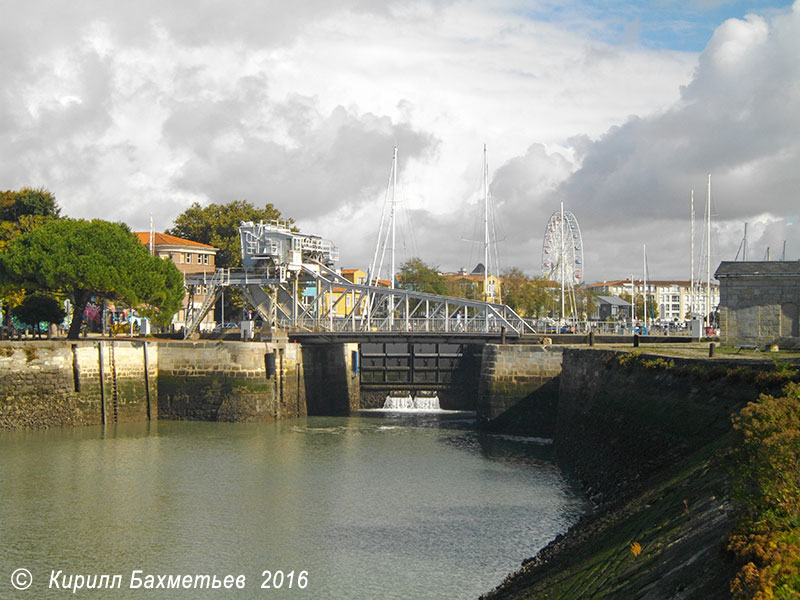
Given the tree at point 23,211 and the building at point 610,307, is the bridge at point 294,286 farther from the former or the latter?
the building at point 610,307

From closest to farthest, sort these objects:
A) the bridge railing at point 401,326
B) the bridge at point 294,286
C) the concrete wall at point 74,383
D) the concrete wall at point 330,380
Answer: the concrete wall at point 74,383 < the bridge railing at point 401,326 < the concrete wall at point 330,380 < the bridge at point 294,286

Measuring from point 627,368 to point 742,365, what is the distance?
30.4 ft

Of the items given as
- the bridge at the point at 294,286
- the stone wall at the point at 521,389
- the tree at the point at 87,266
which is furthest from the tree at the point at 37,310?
the stone wall at the point at 521,389

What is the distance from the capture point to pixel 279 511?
98.6 ft

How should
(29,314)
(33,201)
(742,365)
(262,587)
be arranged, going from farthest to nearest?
1. (33,201)
2. (29,314)
3. (742,365)
4. (262,587)

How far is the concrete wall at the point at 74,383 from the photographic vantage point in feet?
153

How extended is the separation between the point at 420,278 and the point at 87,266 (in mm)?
70143

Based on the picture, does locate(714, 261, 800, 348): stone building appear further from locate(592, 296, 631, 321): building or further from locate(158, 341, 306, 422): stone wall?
locate(592, 296, 631, 321): building

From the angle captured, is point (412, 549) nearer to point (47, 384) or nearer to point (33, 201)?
point (47, 384)

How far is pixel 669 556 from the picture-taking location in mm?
12352

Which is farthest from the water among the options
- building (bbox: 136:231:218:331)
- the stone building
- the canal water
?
building (bbox: 136:231:218:331)

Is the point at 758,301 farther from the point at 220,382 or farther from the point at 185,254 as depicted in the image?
the point at 185,254

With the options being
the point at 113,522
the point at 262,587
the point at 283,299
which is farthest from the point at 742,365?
the point at 283,299

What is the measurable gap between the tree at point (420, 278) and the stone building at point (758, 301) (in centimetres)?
7892
